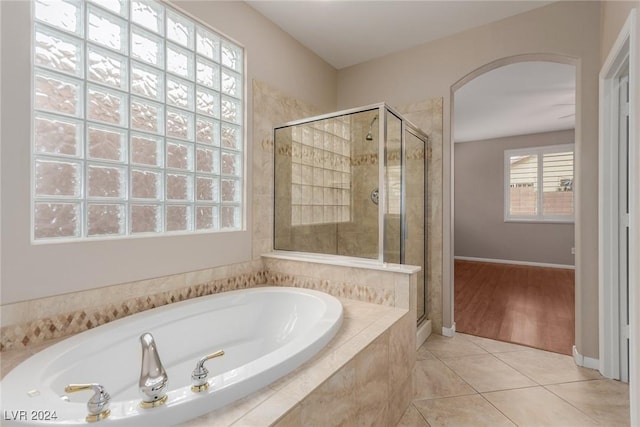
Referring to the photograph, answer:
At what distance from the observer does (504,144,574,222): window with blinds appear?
5391 mm

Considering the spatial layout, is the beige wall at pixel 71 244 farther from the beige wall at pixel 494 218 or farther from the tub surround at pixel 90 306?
the beige wall at pixel 494 218

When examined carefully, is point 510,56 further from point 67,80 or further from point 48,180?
point 48,180

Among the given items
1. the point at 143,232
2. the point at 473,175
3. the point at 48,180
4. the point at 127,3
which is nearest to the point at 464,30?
the point at 127,3

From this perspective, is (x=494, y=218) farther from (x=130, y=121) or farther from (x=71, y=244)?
(x=71, y=244)

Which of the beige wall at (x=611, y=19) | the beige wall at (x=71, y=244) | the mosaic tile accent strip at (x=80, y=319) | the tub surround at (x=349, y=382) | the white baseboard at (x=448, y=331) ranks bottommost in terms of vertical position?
the white baseboard at (x=448, y=331)

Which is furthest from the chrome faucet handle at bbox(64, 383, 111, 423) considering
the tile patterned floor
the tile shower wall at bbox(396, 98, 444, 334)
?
the tile shower wall at bbox(396, 98, 444, 334)

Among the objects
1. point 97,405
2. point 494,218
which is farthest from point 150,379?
point 494,218

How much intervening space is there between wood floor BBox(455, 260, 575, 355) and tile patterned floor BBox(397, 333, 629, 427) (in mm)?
297

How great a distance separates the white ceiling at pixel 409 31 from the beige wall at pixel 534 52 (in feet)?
0.34

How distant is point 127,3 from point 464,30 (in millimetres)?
2541

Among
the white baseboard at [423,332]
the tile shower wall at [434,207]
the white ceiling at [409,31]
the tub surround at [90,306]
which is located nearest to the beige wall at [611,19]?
the white ceiling at [409,31]

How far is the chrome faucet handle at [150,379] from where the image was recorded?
83 centimetres

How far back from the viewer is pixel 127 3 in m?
1.66

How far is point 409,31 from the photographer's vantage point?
262 centimetres
